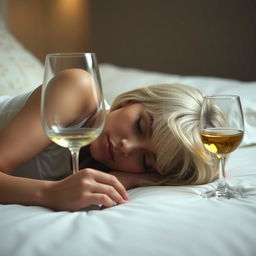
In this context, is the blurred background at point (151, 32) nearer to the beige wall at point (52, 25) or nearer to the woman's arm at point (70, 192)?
the beige wall at point (52, 25)

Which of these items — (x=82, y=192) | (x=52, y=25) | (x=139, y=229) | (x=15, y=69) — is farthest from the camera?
(x=52, y=25)

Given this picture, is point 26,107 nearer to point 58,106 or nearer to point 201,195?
point 58,106

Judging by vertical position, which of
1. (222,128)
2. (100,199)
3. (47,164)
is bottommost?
(47,164)

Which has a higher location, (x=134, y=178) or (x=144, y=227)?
(x=144, y=227)

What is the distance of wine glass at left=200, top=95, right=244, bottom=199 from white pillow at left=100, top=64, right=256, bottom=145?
2.68 feet

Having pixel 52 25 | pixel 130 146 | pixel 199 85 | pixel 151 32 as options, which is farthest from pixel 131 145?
pixel 52 25

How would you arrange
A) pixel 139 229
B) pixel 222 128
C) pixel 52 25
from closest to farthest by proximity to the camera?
pixel 139 229 → pixel 222 128 → pixel 52 25

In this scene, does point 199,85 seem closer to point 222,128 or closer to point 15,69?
point 15,69

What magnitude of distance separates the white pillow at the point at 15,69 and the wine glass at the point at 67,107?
1238mm

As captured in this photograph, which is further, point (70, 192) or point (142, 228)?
point (70, 192)

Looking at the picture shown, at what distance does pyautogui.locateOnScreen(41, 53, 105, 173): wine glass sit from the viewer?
96 cm

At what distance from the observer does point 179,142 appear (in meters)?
1.34

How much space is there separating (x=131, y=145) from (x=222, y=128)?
32 centimetres

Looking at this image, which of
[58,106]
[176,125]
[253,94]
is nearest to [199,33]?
[253,94]
